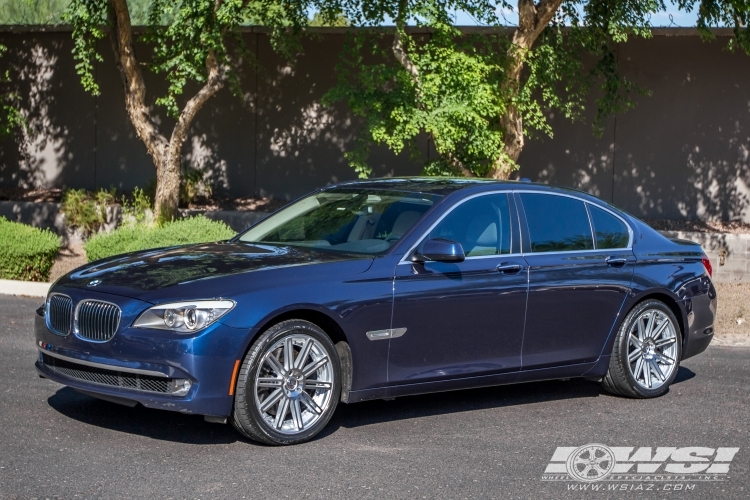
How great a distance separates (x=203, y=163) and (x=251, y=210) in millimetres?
1711

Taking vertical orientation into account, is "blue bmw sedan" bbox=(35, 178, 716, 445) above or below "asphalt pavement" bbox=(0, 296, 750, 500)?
above

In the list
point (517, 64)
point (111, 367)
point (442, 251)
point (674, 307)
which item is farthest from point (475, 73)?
point (111, 367)

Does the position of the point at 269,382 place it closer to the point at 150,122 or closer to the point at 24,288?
the point at 24,288

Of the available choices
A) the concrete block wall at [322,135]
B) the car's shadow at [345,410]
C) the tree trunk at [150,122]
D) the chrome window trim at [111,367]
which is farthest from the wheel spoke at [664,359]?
the tree trunk at [150,122]

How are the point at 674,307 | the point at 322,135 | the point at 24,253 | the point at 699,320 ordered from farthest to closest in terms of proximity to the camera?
the point at 322,135 → the point at 24,253 → the point at 699,320 → the point at 674,307

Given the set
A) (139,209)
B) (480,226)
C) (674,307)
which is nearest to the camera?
(480,226)

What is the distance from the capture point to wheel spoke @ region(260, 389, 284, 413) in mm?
6230

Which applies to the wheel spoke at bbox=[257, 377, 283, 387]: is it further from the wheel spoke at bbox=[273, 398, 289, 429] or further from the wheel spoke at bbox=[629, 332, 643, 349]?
the wheel spoke at bbox=[629, 332, 643, 349]

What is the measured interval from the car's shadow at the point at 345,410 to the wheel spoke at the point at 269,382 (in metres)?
0.49

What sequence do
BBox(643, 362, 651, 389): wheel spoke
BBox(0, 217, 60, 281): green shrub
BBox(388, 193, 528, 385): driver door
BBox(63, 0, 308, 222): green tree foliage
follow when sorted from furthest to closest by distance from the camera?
1. BBox(63, 0, 308, 222): green tree foliage
2. BBox(0, 217, 60, 281): green shrub
3. BBox(643, 362, 651, 389): wheel spoke
4. BBox(388, 193, 528, 385): driver door

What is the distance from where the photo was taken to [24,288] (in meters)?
12.5

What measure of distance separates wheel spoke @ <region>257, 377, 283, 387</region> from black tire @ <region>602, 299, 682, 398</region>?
2.82 meters

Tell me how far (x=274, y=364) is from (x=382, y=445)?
850 millimetres

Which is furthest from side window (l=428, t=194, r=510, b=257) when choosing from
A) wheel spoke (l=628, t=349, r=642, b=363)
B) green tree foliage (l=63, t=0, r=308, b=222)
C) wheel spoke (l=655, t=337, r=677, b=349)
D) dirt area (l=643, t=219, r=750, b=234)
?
dirt area (l=643, t=219, r=750, b=234)
